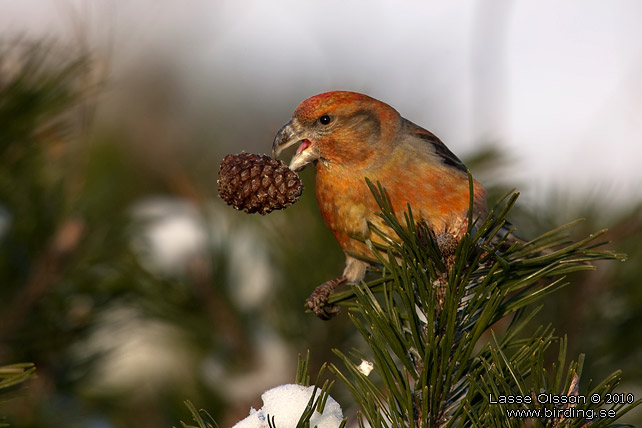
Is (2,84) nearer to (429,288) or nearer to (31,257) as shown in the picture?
(31,257)

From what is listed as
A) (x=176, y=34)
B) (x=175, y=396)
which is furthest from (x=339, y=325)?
(x=176, y=34)

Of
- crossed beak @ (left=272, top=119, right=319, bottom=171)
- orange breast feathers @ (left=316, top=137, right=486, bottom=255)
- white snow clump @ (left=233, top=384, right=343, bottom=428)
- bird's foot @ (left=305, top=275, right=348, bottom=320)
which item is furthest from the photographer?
crossed beak @ (left=272, top=119, right=319, bottom=171)

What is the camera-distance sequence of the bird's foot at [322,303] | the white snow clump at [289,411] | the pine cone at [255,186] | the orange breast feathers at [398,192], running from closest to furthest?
1. the white snow clump at [289,411]
2. the pine cone at [255,186]
3. the bird's foot at [322,303]
4. the orange breast feathers at [398,192]

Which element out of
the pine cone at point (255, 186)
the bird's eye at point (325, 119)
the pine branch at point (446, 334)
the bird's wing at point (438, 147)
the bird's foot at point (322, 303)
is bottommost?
the bird's foot at point (322, 303)

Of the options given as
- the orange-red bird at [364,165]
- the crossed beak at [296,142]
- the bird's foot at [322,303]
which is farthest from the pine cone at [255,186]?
the crossed beak at [296,142]

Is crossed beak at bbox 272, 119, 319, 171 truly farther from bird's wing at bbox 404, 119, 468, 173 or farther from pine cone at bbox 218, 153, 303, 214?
pine cone at bbox 218, 153, 303, 214

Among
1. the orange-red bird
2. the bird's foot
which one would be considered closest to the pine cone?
the bird's foot

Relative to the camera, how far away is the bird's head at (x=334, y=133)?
7.63 feet

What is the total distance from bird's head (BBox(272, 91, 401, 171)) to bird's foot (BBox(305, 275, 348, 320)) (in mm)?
478

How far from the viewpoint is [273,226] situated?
7.55ft

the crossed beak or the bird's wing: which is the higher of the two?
the crossed beak

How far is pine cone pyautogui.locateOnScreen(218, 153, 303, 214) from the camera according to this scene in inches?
63.9

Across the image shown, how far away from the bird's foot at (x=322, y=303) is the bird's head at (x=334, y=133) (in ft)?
1.57

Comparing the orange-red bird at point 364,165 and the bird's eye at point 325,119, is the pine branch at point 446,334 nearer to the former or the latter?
the orange-red bird at point 364,165
